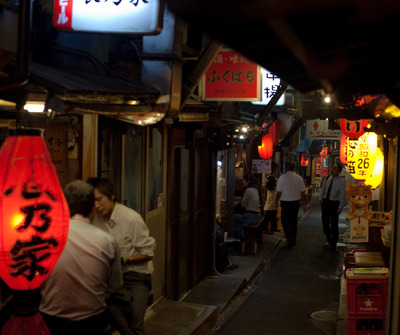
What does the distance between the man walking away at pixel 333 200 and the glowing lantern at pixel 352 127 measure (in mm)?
3546

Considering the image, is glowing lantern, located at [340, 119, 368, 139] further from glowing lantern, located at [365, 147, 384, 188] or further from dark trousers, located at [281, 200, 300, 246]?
dark trousers, located at [281, 200, 300, 246]

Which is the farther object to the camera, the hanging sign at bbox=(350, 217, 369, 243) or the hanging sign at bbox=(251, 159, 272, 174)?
the hanging sign at bbox=(251, 159, 272, 174)

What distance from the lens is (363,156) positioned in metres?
14.0

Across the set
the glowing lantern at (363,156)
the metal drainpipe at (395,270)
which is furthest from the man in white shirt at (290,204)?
the metal drainpipe at (395,270)

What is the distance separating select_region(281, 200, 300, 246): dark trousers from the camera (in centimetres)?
1750

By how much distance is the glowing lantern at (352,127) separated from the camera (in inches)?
515

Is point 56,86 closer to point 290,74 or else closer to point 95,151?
point 95,151

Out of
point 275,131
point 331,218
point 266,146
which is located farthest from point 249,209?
point 275,131

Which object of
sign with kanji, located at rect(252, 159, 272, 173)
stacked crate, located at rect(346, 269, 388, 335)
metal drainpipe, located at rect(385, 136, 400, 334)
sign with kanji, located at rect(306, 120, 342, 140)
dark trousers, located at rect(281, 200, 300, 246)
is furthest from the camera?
sign with kanji, located at rect(306, 120, 342, 140)

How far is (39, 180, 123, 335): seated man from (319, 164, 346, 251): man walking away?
1273cm

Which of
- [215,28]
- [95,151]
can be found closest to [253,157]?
[95,151]

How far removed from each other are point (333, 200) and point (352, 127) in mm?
4054

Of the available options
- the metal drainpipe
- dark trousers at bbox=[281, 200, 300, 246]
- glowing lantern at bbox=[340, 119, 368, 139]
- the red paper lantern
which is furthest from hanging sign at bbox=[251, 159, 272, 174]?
the red paper lantern

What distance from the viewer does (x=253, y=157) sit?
24547 millimetres
